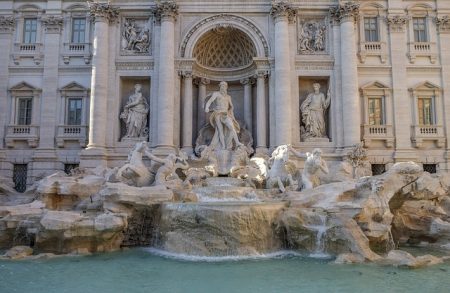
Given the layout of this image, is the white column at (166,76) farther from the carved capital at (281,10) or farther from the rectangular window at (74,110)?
the carved capital at (281,10)

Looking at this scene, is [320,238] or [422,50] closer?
[320,238]

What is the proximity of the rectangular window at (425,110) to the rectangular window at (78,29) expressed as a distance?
18.8m

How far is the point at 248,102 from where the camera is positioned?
22375mm

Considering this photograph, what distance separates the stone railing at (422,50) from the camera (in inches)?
867

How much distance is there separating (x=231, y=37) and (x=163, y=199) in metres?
12.0

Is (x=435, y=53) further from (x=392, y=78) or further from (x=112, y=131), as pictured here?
(x=112, y=131)

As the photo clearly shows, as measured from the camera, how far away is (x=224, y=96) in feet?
66.6

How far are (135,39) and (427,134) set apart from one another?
16.3 meters

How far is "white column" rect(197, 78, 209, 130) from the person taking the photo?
22.2 m

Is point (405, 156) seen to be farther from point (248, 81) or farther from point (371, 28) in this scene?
point (248, 81)

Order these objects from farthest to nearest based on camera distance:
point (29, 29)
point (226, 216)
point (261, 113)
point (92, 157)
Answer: point (29, 29) → point (261, 113) → point (92, 157) → point (226, 216)

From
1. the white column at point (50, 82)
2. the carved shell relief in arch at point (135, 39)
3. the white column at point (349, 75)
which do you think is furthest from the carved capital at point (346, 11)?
the white column at point (50, 82)

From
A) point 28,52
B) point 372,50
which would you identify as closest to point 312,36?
point 372,50

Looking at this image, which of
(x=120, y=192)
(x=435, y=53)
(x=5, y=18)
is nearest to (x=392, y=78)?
(x=435, y=53)
